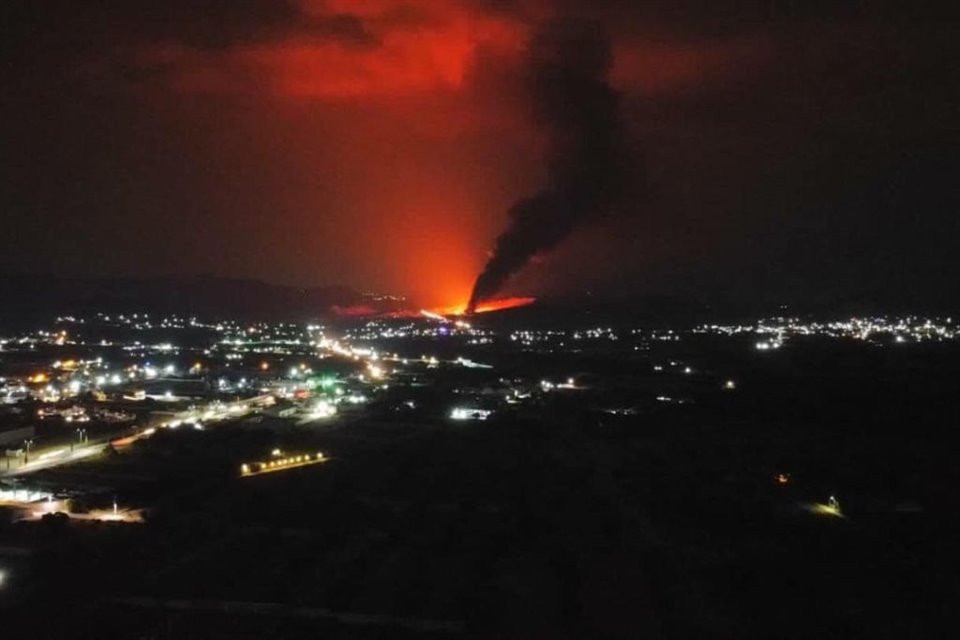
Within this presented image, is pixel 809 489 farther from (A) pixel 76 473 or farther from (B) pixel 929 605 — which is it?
(A) pixel 76 473

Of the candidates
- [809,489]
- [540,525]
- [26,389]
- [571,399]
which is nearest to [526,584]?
[540,525]

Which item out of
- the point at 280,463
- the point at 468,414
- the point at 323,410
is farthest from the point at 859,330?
the point at 280,463

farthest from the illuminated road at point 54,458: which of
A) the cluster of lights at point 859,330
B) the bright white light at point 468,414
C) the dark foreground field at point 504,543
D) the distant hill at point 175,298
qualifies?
the distant hill at point 175,298

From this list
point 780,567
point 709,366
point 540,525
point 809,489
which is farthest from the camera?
point 709,366

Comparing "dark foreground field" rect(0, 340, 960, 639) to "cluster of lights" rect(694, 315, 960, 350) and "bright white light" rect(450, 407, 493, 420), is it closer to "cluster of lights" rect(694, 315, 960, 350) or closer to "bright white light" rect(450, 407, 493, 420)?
"bright white light" rect(450, 407, 493, 420)

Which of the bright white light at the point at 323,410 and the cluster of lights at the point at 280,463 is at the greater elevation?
the bright white light at the point at 323,410

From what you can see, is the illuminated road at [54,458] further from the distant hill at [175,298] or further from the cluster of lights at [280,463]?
the distant hill at [175,298]

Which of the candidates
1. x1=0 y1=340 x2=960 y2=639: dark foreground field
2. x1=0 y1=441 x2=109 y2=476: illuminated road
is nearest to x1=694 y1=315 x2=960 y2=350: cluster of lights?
x1=0 y1=340 x2=960 y2=639: dark foreground field

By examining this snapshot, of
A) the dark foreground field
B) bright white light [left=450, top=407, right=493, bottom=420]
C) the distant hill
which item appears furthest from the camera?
the distant hill

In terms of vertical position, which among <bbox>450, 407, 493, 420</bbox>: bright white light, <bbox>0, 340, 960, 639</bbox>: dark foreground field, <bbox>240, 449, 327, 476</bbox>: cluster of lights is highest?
<bbox>240, 449, 327, 476</bbox>: cluster of lights
